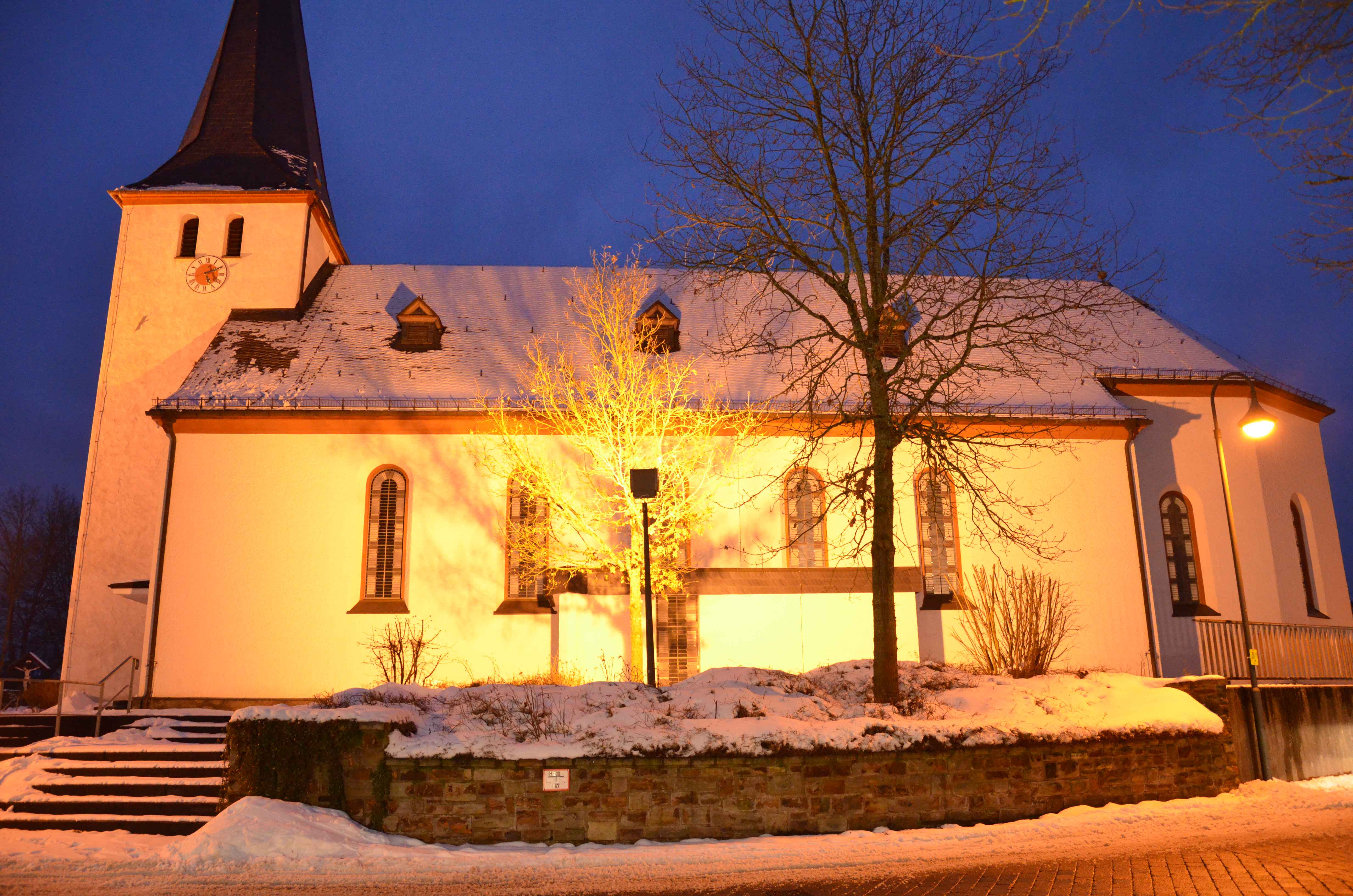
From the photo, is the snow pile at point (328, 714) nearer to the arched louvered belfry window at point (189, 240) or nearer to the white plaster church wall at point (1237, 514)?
the white plaster church wall at point (1237, 514)

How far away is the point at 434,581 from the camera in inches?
712

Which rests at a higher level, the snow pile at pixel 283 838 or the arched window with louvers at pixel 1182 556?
the arched window with louvers at pixel 1182 556

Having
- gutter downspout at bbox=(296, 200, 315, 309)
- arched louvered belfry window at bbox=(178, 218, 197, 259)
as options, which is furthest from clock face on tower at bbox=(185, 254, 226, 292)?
gutter downspout at bbox=(296, 200, 315, 309)

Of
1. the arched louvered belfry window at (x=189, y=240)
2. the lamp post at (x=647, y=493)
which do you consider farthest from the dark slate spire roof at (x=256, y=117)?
the lamp post at (x=647, y=493)

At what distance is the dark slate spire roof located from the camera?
22953mm

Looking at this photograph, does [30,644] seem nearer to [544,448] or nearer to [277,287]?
[277,287]

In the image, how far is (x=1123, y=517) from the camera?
19.3m

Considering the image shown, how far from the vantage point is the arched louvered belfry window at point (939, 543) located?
1884cm

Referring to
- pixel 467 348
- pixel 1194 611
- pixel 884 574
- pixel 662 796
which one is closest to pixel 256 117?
pixel 467 348

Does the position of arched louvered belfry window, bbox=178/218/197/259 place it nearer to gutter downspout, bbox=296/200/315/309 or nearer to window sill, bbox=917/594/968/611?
gutter downspout, bbox=296/200/315/309

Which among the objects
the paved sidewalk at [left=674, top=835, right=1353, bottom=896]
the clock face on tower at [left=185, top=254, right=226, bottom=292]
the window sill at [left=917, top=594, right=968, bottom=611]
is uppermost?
the clock face on tower at [left=185, top=254, right=226, bottom=292]

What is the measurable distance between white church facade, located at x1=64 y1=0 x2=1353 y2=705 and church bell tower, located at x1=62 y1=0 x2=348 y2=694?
0.07m

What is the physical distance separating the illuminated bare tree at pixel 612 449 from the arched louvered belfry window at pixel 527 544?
0.06m

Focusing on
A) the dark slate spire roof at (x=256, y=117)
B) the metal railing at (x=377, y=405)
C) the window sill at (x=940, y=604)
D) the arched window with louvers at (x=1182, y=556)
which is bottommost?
the window sill at (x=940, y=604)
